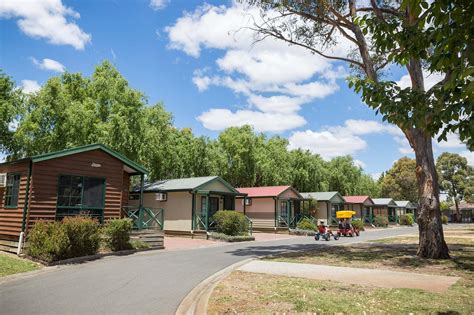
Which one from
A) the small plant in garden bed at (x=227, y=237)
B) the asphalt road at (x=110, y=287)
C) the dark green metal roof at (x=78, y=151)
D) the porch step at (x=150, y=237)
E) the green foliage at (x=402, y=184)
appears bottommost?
the asphalt road at (x=110, y=287)

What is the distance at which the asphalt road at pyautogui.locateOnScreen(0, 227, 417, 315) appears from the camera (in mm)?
7148

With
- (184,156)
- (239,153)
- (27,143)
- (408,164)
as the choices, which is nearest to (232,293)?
(27,143)

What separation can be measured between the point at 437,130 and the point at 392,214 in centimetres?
6262

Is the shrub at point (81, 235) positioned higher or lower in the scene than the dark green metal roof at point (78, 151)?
lower

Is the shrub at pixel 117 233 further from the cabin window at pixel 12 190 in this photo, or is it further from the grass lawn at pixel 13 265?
the cabin window at pixel 12 190

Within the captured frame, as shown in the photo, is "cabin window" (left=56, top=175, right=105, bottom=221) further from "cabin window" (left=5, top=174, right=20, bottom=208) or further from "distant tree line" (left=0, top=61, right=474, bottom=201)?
"distant tree line" (left=0, top=61, right=474, bottom=201)

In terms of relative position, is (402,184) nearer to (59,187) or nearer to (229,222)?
(229,222)

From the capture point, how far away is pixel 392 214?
63062 millimetres

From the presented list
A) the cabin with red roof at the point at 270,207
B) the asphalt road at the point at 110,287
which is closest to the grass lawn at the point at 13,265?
the asphalt road at the point at 110,287

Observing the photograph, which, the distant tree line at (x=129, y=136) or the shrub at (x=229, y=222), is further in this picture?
the distant tree line at (x=129, y=136)

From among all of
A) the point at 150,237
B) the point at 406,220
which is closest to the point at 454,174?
the point at 406,220

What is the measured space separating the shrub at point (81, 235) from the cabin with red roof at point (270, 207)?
64.8ft

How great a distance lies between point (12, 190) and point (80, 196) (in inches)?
110

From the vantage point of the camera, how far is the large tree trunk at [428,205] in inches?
580
